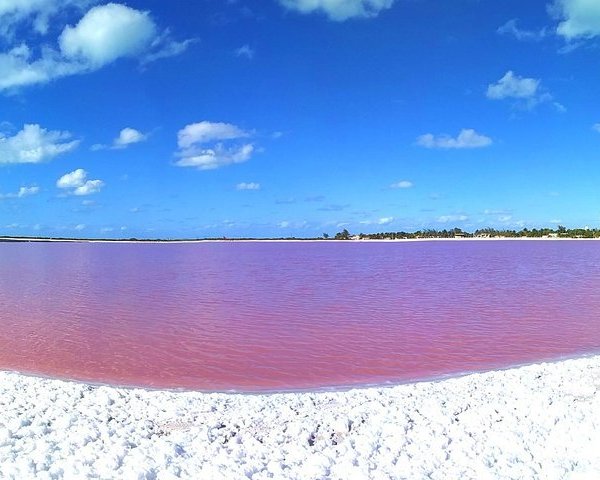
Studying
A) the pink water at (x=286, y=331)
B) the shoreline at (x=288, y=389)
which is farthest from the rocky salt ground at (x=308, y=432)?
the pink water at (x=286, y=331)

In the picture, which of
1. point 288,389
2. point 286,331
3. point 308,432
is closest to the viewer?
point 308,432

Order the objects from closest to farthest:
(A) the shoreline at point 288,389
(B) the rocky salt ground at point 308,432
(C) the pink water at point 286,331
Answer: (B) the rocky salt ground at point 308,432 < (A) the shoreline at point 288,389 < (C) the pink water at point 286,331

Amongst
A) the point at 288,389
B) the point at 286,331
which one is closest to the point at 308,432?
the point at 288,389

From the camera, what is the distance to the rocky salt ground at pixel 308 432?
538cm

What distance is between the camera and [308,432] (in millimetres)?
6316

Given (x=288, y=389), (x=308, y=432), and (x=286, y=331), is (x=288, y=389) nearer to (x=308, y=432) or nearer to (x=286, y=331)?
(x=308, y=432)

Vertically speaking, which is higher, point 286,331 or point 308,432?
point 286,331

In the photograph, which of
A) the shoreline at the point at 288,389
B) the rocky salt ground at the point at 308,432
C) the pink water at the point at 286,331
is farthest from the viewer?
→ the pink water at the point at 286,331

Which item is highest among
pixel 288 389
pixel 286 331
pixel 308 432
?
pixel 286 331

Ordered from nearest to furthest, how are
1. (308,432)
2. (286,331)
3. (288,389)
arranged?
(308,432) → (288,389) → (286,331)

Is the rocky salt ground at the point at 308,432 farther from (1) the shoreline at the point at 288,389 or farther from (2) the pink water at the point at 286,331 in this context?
(2) the pink water at the point at 286,331

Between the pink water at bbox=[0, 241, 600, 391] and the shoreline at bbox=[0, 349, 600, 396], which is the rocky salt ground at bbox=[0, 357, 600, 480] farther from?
the pink water at bbox=[0, 241, 600, 391]

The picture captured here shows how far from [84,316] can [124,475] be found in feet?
37.2

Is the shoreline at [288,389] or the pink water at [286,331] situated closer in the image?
the shoreline at [288,389]
